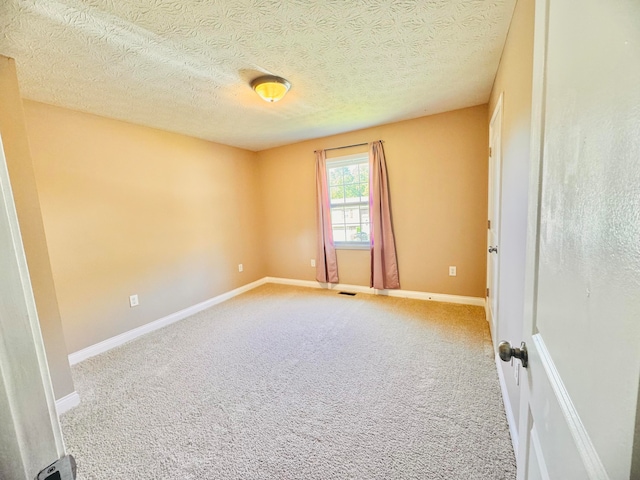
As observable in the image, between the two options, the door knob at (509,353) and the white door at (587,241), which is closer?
the white door at (587,241)

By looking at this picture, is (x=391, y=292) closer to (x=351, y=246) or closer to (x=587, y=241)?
(x=351, y=246)

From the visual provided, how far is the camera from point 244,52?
66.3 inches

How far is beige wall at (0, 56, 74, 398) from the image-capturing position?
1575mm

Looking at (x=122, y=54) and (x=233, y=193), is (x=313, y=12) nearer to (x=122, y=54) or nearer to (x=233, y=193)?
(x=122, y=54)

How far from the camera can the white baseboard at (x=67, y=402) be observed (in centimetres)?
180

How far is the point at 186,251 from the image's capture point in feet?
11.0

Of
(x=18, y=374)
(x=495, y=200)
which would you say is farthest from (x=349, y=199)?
(x=18, y=374)

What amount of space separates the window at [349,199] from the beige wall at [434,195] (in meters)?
0.15

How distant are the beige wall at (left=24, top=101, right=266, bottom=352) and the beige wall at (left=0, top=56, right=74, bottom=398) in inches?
26.7

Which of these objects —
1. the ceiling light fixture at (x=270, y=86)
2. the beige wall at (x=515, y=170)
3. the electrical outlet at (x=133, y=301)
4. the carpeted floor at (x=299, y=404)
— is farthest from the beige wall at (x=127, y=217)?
the beige wall at (x=515, y=170)

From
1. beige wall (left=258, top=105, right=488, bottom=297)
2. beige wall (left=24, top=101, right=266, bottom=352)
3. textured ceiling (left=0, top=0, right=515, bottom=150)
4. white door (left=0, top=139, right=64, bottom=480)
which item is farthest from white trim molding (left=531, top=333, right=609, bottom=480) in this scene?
beige wall (left=24, top=101, right=266, bottom=352)

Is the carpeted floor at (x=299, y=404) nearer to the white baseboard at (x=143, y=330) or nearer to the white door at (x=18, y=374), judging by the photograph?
the white baseboard at (x=143, y=330)

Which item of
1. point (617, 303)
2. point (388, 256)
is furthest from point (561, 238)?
point (388, 256)

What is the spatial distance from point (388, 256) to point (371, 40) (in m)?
2.51
